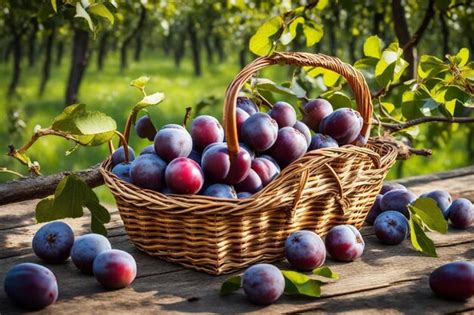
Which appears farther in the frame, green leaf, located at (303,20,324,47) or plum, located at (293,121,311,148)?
green leaf, located at (303,20,324,47)

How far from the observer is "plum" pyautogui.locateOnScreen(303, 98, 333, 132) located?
206 centimetres

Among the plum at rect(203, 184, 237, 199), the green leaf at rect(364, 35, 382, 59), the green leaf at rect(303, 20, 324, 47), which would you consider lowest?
the plum at rect(203, 184, 237, 199)

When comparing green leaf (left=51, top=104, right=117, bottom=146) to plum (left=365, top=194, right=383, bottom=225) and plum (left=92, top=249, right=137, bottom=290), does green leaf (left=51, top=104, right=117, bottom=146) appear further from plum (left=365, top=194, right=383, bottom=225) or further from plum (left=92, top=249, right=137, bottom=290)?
plum (left=365, top=194, right=383, bottom=225)

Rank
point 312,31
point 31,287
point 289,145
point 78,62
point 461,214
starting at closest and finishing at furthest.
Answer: point 31,287
point 289,145
point 461,214
point 312,31
point 78,62

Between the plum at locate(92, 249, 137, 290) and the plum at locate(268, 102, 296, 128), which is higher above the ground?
the plum at locate(268, 102, 296, 128)

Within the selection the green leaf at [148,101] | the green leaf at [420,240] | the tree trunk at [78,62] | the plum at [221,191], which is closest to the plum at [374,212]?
the green leaf at [420,240]

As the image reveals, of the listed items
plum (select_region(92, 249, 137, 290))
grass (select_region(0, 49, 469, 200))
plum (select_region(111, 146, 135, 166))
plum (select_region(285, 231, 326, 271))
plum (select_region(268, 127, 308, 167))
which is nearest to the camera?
plum (select_region(92, 249, 137, 290))

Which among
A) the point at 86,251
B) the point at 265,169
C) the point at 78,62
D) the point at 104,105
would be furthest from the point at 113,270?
the point at 104,105

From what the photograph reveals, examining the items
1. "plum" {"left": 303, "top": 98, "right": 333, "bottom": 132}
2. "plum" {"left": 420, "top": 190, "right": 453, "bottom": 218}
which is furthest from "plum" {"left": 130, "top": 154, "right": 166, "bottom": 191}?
"plum" {"left": 420, "top": 190, "right": 453, "bottom": 218}

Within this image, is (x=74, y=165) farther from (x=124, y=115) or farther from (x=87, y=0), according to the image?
(x=87, y=0)

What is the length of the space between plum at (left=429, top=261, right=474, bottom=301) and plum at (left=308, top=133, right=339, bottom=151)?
471 millimetres

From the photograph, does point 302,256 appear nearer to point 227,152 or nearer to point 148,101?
point 227,152

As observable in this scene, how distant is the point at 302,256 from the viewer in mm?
1733

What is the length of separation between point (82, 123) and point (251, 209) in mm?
510
